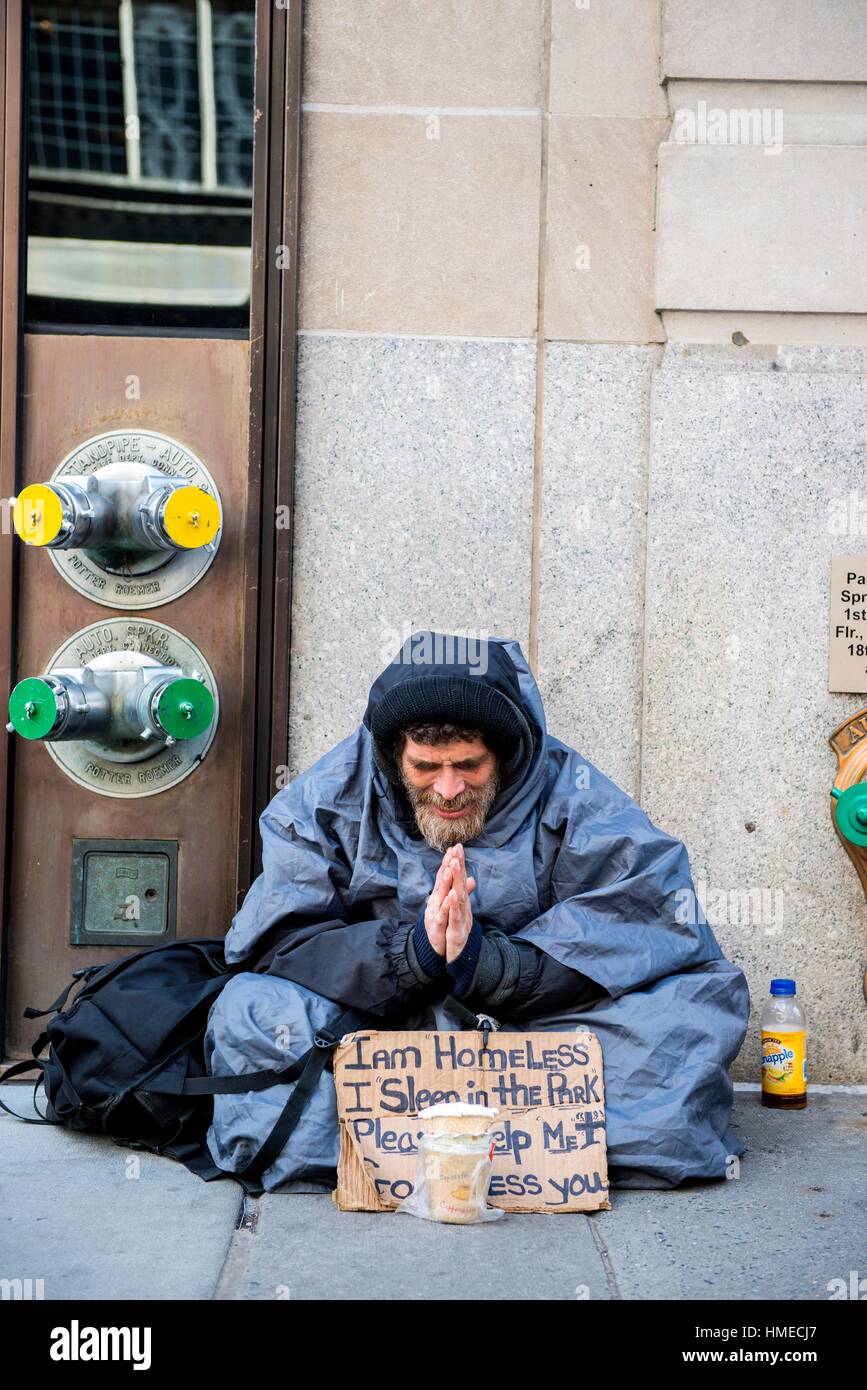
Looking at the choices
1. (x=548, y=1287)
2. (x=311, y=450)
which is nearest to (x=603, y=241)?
(x=311, y=450)

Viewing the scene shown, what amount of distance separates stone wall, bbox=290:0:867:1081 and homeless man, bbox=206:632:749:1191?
569 millimetres

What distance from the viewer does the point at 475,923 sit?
11.7 feet

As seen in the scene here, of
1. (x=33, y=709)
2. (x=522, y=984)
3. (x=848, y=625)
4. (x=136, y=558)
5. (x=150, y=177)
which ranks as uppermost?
(x=150, y=177)

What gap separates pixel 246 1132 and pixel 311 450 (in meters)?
2.11

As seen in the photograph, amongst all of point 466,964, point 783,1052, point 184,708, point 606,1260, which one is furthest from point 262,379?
point 606,1260

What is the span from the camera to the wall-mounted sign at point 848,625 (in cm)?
451

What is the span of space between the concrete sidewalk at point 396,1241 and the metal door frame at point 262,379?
4.28 ft

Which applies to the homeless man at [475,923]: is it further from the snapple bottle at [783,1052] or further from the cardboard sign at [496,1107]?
the snapple bottle at [783,1052]

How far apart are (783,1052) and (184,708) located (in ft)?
6.59

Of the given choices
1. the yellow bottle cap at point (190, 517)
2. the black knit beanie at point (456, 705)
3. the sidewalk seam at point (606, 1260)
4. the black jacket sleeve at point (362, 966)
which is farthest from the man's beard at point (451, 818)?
the yellow bottle cap at point (190, 517)

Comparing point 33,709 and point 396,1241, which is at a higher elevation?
point 33,709

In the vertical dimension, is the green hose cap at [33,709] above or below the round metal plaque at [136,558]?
below

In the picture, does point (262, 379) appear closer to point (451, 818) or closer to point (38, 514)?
point (38, 514)

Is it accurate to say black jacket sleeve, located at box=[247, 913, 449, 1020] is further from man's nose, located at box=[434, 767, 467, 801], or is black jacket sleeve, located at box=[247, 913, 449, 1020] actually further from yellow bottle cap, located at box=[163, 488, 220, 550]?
yellow bottle cap, located at box=[163, 488, 220, 550]
